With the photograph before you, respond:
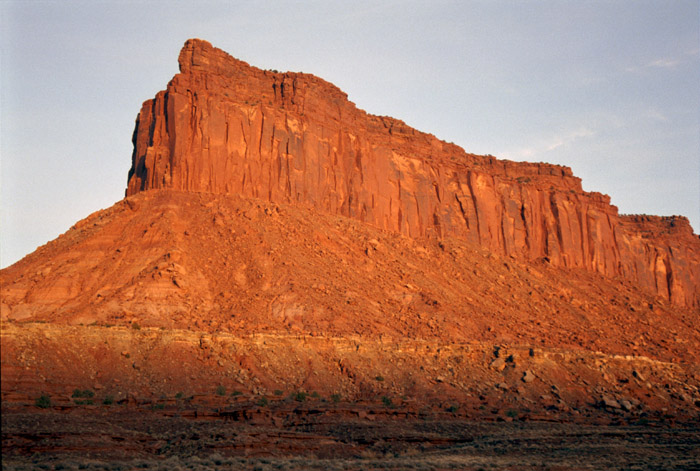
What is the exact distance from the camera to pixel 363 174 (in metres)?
66.2

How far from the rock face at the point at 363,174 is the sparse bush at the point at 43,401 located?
94.9 ft

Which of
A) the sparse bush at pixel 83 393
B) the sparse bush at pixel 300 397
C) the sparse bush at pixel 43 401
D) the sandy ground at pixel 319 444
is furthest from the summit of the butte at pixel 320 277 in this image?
the sandy ground at pixel 319 444

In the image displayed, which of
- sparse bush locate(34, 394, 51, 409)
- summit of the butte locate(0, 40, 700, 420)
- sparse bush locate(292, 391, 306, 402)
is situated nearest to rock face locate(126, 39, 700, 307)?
summit of the butte locate(0, 40, 700, 420)

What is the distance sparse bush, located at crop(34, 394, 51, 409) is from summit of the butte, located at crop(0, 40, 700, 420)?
58cm

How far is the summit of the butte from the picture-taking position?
38.1m

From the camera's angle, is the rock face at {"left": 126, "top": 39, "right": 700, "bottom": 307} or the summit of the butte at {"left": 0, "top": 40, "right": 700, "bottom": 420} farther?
the rock face at {"left": 126, "top": 39, "right": 700, "bottom": 307}

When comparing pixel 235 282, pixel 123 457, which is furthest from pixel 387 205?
pixel 123 457

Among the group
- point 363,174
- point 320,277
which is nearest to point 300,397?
point 320,277

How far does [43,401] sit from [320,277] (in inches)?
995

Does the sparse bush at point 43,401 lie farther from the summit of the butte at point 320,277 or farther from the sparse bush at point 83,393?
the sparse bush at point 83,393

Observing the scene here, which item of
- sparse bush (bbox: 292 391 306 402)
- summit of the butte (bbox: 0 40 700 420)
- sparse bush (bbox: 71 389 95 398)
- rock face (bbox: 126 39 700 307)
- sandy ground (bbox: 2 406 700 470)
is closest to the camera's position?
sandy ground (bbox: 2 406 700 470)

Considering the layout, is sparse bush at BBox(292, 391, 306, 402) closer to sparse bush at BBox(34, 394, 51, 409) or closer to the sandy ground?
the sandy ground

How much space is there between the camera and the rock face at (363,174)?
55.5 meters

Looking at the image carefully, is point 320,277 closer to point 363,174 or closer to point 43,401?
point 363,174
